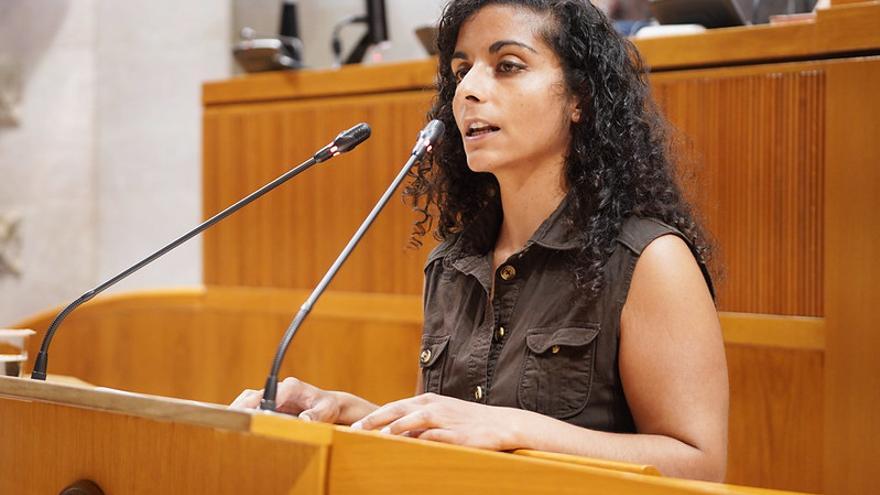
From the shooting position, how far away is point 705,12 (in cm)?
168

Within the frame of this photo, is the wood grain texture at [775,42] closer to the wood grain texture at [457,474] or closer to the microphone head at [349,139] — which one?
the microphone head at [349,139]

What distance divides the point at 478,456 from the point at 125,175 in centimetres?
260

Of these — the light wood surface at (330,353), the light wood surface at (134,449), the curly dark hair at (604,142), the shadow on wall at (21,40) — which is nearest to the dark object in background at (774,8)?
the light wood surface at (330,353)

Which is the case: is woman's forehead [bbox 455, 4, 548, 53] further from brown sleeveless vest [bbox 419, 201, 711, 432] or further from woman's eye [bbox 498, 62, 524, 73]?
brown sleeveless vest [bbox 419, 201, 711, 432]

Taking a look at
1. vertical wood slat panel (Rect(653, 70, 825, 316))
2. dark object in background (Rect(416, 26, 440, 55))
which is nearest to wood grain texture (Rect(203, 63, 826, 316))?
vertical wood slat panel (Rect(653, 70, 825, 316))

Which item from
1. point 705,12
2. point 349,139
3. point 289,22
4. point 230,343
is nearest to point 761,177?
point 705,12

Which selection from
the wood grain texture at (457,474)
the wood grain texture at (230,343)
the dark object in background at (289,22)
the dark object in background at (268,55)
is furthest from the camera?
the dark object in background at (289,22)

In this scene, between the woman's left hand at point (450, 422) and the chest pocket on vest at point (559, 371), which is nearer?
the woman's left hand at point (450, 422)

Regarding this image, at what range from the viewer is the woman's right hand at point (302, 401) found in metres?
0.97

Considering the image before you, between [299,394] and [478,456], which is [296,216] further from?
[478,456]

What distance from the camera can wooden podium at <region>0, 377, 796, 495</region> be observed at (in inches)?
26.2

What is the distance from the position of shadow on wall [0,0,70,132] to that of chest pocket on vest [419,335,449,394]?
7.05ft

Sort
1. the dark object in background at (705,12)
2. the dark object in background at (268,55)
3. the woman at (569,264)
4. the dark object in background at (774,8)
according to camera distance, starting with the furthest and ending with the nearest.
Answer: the dark object in background at (268,55) → the dark object in background at (774,8) → the dark object in background at (705,12) → the woman at (569,264)

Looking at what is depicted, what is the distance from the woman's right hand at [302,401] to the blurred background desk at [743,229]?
1.76ft
